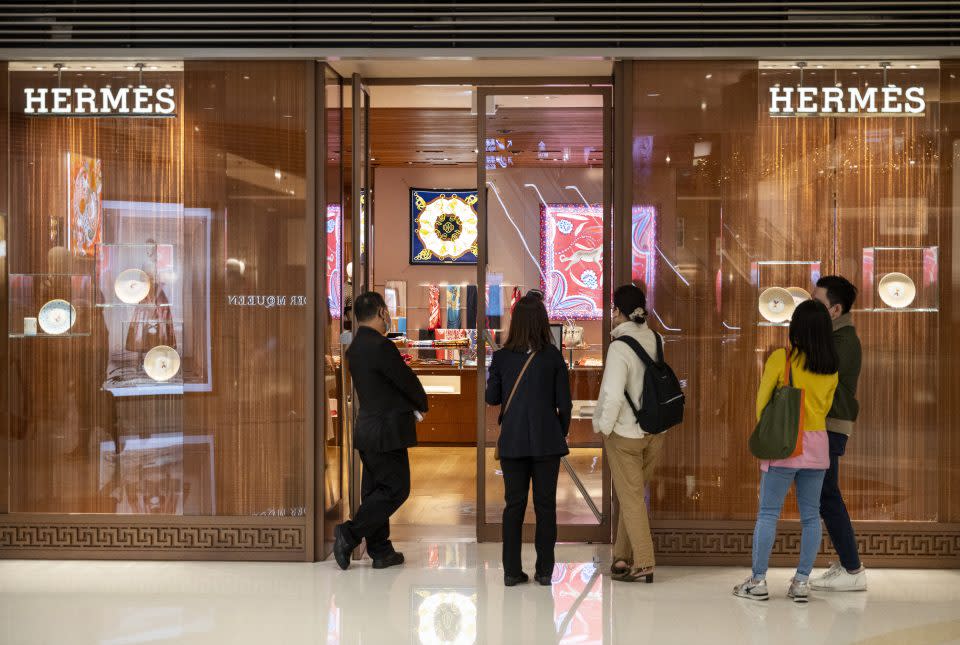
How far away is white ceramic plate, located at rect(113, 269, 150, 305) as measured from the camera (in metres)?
5.74

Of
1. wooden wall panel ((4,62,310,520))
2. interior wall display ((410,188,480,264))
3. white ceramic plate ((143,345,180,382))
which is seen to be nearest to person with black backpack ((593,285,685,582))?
wooden wall panel ((4,62,310,520))

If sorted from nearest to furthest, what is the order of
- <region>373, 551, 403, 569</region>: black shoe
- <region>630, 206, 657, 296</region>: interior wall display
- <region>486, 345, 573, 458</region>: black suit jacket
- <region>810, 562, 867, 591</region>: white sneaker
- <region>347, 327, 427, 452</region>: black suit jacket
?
<region>486, 345, 573, 458</region>: black suit jacket < <region>810, 562, 867, 591</region>: white sneaker < <region>347, 327, 427, 452</region>: black suit jacket < <region>373, 551, 403, 569</region>: black shoe < <region>630, 206, 657, 296</region>: interior wall display

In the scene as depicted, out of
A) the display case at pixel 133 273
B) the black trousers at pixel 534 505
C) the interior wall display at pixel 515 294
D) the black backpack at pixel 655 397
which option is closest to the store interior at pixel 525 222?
the interior wall display at pixel 515 294

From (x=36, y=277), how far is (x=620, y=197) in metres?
3.53

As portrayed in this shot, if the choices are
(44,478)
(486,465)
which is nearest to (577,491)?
(486,465)

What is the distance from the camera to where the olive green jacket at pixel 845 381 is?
4977mm

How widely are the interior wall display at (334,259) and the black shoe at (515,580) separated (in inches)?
75.0

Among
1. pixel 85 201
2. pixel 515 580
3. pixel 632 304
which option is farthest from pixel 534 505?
pixel 85 201

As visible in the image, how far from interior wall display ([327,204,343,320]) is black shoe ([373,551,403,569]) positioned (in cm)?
147

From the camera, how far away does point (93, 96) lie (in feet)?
18.9

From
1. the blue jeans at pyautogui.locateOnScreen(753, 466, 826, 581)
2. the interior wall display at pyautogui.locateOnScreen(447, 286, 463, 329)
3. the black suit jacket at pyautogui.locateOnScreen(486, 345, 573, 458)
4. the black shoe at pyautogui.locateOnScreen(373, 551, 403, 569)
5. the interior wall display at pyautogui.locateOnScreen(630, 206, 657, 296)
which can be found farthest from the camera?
the interior wall display at pyautogui.locateOnScreen(447, 286, 463, 329)

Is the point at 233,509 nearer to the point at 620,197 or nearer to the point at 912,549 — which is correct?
the point at 620,197

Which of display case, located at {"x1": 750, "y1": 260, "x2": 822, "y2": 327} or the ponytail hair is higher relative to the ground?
display case, located at {"x1": 750, "y1": 260, "x2": 822, "y2": 327}

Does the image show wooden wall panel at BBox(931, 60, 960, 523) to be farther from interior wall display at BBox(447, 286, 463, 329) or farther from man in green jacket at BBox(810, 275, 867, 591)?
interior wall display at BBox(447, 286, 463, 329)
